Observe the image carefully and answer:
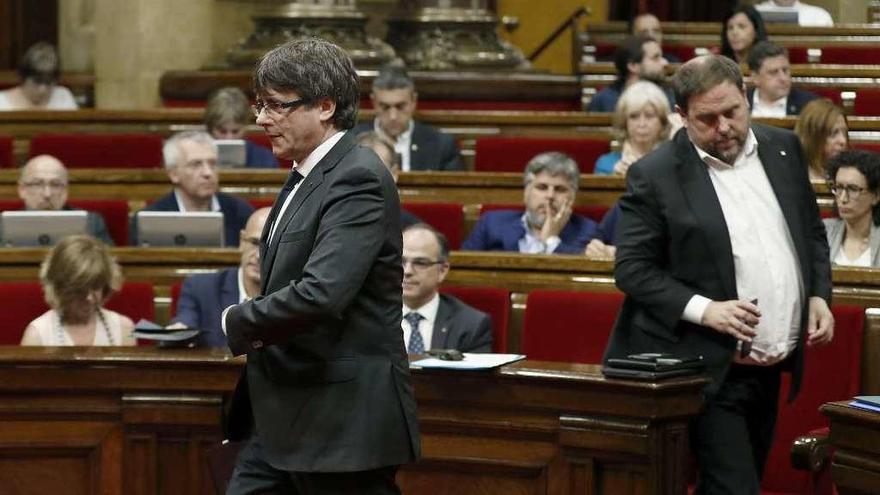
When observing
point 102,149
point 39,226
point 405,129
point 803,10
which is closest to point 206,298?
point 39,226

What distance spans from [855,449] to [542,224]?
2.68 meters

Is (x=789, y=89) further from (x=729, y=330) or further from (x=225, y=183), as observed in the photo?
(x=729, y=330)

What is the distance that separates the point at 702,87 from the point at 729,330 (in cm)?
50

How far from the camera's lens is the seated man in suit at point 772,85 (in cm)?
754

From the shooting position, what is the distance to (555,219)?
5.75 m

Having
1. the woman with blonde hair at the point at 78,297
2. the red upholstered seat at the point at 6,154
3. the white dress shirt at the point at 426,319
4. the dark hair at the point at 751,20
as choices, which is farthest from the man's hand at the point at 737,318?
the dark hair at the point at 751,20

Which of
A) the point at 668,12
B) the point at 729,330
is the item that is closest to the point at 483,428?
the point at 729,330

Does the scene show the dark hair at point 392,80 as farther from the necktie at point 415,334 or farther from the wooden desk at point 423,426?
the wooden desk at point 423,426

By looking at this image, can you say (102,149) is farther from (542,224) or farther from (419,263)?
(419,263)

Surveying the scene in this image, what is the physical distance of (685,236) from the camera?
3533 mm

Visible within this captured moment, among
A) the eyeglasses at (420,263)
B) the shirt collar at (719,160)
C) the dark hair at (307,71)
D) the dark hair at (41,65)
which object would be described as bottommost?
the eyeglasses at (420,263)

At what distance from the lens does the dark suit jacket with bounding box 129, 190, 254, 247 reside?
597cm

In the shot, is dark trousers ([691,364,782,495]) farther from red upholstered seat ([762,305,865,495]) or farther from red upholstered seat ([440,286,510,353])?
red upholstered seat ([440,286,510,353])

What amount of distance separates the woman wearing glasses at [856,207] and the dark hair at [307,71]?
8.57ft
